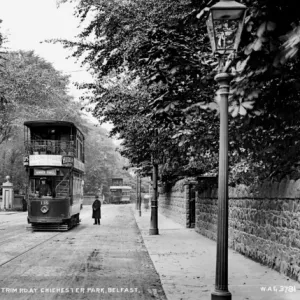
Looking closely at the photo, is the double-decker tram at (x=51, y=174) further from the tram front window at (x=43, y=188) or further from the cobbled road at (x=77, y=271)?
the cobbled road at (x=77, y=271)

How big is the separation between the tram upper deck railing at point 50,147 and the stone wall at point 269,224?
1140cm

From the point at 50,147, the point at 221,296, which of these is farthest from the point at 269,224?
the point at 50,147

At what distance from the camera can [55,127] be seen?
25281 mm

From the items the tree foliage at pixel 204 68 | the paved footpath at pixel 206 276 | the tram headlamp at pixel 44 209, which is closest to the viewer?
the tree foliage at pixel 204 68

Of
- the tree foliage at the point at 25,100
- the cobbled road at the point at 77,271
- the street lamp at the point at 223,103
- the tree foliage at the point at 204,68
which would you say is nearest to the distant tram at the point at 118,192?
the tree foliage at the point at 25,100

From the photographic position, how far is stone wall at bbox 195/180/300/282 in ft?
32.9

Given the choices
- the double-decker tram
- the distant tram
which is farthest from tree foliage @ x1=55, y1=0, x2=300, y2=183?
the distant tram

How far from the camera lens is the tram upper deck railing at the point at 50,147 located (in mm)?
24562

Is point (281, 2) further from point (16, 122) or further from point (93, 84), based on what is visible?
point (16, 122)

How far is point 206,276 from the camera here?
34.3 feet

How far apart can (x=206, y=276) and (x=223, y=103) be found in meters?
4.76

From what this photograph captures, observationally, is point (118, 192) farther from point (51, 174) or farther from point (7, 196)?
point (51, 174)

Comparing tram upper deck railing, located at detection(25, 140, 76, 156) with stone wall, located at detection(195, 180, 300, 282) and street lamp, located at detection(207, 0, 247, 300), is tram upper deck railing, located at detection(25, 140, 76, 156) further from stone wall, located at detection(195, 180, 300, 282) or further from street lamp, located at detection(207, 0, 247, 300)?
street lamp, located at detection(207, 0, 247, 300)

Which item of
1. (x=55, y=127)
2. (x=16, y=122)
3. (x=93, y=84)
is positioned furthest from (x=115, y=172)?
(x=93, y=84)
